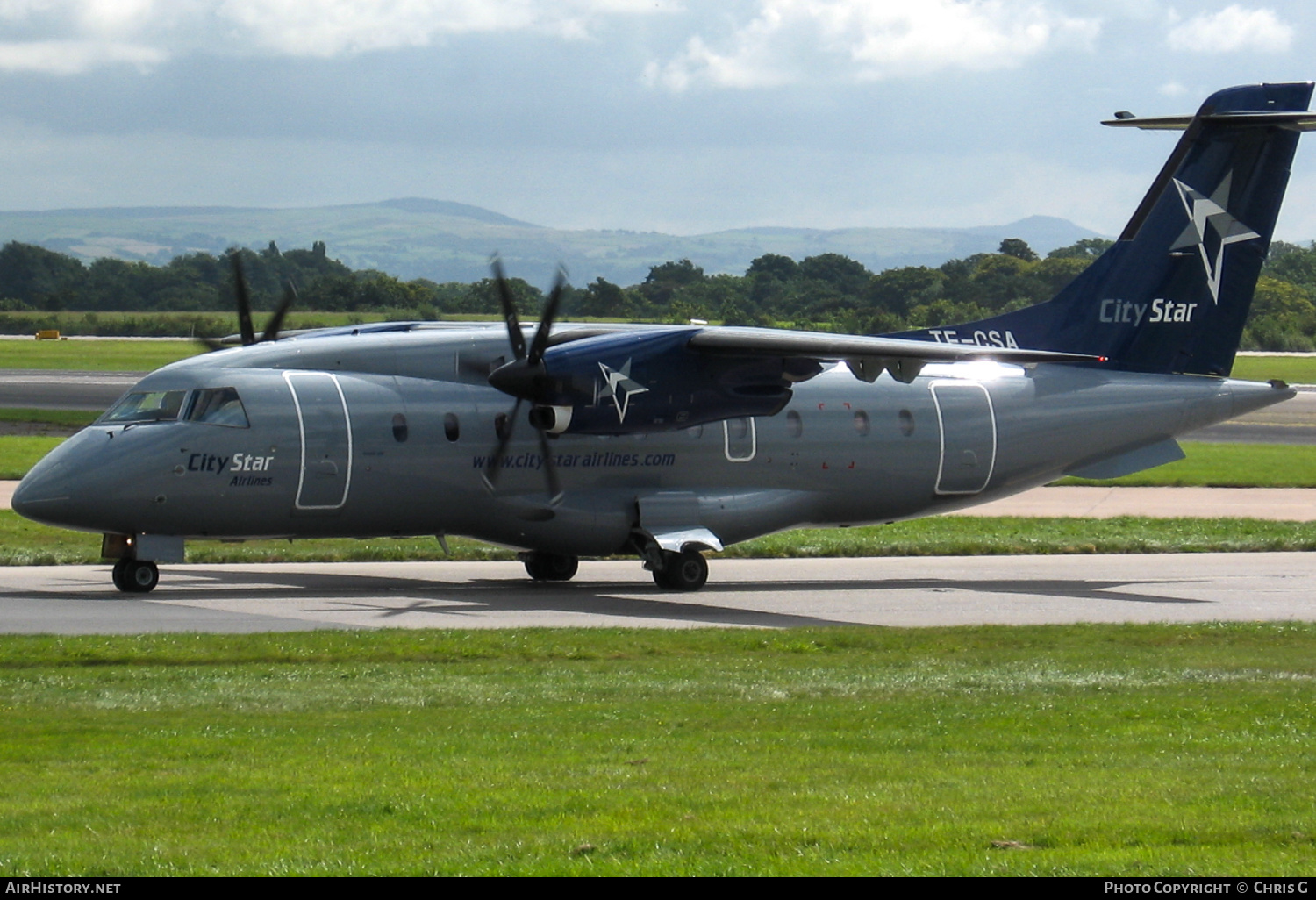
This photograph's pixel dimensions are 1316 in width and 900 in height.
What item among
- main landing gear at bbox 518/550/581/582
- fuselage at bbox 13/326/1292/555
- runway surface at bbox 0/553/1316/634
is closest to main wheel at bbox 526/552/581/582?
main landing gear at bbox 518/550/581/582

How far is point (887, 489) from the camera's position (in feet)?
82.6

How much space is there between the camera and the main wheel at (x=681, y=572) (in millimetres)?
22953

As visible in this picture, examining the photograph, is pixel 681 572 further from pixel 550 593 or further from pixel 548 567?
pixel 548 567

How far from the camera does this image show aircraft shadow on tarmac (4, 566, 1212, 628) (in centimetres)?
2067

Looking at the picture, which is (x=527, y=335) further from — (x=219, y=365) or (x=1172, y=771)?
(x=1172, y=771)

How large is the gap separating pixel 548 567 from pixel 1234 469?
89.3ft

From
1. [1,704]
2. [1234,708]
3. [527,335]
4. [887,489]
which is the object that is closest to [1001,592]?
[887,489]

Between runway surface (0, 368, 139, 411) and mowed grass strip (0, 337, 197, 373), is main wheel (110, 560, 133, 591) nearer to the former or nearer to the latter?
runway surface (0, 368, 139, 411)

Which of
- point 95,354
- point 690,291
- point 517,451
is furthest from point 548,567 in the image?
point 95,354

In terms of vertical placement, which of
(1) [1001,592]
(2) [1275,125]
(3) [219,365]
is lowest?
(1) [1001,592]

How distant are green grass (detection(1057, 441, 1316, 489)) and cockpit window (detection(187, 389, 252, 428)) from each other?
24115 mm

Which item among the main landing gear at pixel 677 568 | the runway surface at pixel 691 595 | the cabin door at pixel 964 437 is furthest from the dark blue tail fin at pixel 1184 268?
the main landing gear at pixel 677 568

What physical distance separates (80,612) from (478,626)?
4.91 meters

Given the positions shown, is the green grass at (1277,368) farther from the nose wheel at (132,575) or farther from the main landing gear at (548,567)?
the nose wheel at (132,575)
